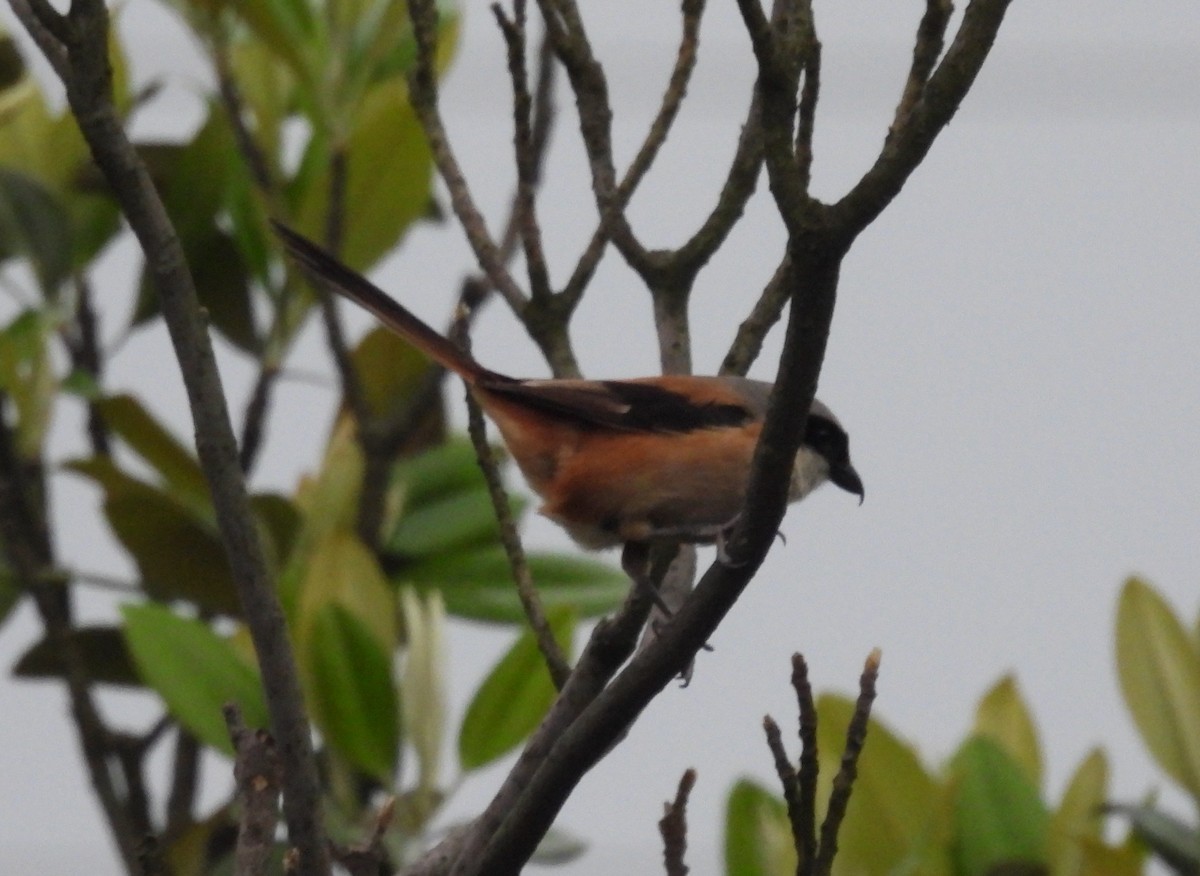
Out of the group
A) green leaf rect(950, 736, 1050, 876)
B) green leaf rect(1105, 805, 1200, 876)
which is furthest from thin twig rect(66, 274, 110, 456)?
green leaf rect(1105, 805, 1200, 876)

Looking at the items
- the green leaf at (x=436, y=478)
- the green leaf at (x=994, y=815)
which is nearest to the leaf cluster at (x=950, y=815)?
the green leaf at (x=994, y=815)

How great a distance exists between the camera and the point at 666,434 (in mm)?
2770

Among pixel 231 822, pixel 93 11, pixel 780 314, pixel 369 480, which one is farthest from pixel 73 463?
pixel 93 11

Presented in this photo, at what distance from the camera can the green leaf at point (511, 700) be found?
9.69 ft

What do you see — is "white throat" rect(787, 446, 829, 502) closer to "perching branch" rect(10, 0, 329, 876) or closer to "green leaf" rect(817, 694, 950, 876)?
"green leaf" rect(817, 694, 950, 876)

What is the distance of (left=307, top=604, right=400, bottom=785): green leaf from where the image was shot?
2.92 meters

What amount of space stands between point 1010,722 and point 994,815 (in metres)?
0.37

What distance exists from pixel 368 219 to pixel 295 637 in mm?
906

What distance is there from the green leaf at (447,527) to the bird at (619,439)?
1.72ft

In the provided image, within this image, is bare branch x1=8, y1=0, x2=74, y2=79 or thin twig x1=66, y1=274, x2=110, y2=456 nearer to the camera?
bare branch x1=8, y1=0, x2=74, y2=79

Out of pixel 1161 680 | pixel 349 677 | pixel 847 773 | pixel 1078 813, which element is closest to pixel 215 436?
pixel 847 773

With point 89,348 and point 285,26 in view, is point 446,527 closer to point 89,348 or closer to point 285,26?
point 89,348

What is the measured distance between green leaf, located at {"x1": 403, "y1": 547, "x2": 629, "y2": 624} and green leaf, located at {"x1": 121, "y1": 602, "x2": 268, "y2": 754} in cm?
57

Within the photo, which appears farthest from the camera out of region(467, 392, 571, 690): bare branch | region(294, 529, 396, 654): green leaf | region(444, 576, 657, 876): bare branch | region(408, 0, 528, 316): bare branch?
region(294, 529, 396, 654): green leaf
